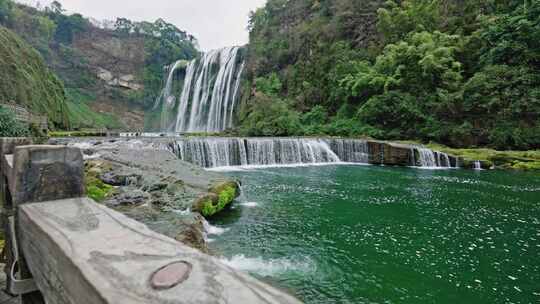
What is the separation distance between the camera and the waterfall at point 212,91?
34.2m

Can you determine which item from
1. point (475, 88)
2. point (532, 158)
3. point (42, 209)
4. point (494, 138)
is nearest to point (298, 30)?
point (475, 88)

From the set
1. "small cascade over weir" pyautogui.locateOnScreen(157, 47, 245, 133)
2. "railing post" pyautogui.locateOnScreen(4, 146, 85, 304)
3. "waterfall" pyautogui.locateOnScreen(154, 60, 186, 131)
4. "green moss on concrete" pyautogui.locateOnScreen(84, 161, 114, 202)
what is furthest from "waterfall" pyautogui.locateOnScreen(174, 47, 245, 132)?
"railing post" pyautogui.locateOnScreen(4, 146, 85, 304)

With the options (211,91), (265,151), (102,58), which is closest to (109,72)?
(102,58)

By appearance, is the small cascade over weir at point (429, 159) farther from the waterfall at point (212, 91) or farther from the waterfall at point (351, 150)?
the waterfall at point (212, 91)

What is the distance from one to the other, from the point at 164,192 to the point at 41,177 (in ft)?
17.0

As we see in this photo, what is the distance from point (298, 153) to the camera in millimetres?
17078

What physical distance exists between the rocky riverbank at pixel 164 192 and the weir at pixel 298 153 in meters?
5.21

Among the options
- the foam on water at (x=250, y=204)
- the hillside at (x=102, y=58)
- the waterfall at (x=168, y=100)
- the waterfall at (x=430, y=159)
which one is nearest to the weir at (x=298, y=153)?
the waterfall at (x=430, y=159)

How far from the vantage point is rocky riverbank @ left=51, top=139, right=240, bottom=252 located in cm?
495

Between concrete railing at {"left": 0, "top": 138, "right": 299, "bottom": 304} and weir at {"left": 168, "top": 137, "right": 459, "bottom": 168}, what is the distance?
13.1 metres

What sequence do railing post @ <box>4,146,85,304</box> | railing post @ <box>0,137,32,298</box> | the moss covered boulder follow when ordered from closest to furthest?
1. railing post @ <box>4,146,85,304</box>
2. railing post @ <box>0,137,32,298</box>
3. the moss covered boulder

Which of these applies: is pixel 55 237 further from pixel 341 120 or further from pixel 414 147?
pixel 341 120

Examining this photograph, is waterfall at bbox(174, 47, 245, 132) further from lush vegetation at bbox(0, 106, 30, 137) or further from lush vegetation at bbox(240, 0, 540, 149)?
lush vegetation at bbox(0, 106, 30, 137)

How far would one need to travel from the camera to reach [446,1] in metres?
25.0
